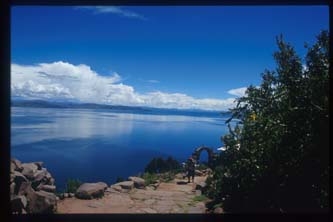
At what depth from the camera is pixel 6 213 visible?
11.3ft

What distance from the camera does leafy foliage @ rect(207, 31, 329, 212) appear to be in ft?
13.2

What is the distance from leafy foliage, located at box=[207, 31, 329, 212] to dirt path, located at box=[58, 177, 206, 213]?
0.34 metres

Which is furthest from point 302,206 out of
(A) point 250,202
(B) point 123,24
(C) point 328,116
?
(B) point 123,24

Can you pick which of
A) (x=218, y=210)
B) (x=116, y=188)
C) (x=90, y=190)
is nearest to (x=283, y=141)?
(x=218, y=210)

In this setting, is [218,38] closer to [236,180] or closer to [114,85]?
Answer: [114,85]

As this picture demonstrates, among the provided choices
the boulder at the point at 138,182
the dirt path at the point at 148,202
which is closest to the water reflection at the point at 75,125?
the boulder at the point at 138,182

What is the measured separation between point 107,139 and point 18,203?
3.76 ft

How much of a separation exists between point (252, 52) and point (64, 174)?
256cm

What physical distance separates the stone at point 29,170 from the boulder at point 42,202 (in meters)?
0.20

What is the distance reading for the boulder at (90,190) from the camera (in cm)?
464

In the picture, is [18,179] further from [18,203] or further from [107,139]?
[107,139]

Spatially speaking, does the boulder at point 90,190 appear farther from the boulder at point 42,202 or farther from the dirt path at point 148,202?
the boulder at point 42,202

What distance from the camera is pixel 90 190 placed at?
470 cm

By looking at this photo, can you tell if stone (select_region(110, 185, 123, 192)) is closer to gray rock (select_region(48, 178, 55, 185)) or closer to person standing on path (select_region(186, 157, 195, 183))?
gray rock (select_region(48, 178, 55, 185))
